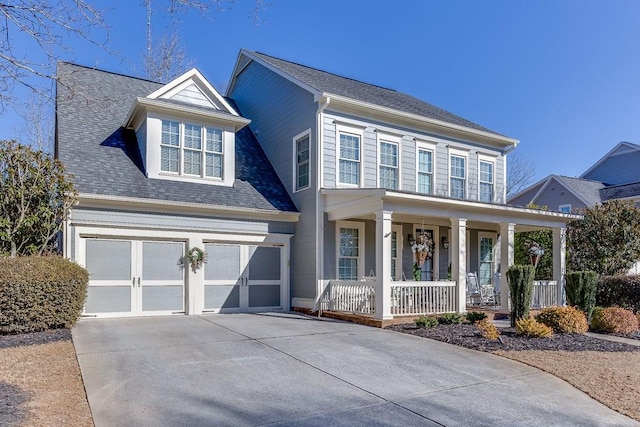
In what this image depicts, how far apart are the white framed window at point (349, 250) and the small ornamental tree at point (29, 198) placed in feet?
21.4

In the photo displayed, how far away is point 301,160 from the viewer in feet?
42.7

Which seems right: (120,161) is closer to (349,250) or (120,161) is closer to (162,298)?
(162,298)

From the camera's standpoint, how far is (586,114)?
20.3m

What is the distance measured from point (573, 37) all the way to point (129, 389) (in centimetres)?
1500

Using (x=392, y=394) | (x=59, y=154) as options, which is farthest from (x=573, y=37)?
(x=59, y=154)

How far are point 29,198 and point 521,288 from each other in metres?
10.3

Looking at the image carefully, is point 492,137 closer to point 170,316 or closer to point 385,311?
point 385,311

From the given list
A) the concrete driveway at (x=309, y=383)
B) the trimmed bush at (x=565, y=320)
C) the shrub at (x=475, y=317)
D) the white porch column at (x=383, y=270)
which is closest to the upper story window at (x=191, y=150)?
the concrete driveway at (x=309, y=383)

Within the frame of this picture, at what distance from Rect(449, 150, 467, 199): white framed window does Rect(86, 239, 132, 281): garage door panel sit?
9505 millimetres

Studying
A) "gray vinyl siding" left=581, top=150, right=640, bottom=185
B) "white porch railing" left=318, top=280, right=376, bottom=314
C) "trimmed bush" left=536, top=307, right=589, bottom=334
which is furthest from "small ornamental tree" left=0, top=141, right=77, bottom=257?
"gray vinyl siding" left=581, top=150, right=640, bottom=185

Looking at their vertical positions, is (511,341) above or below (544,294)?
below

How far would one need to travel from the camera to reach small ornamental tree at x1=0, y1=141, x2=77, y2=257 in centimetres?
921

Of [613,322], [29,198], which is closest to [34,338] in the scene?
[29,198]

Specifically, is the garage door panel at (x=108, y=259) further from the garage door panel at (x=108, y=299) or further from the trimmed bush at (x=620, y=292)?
the trimmed bush at (x=620, y=292)
